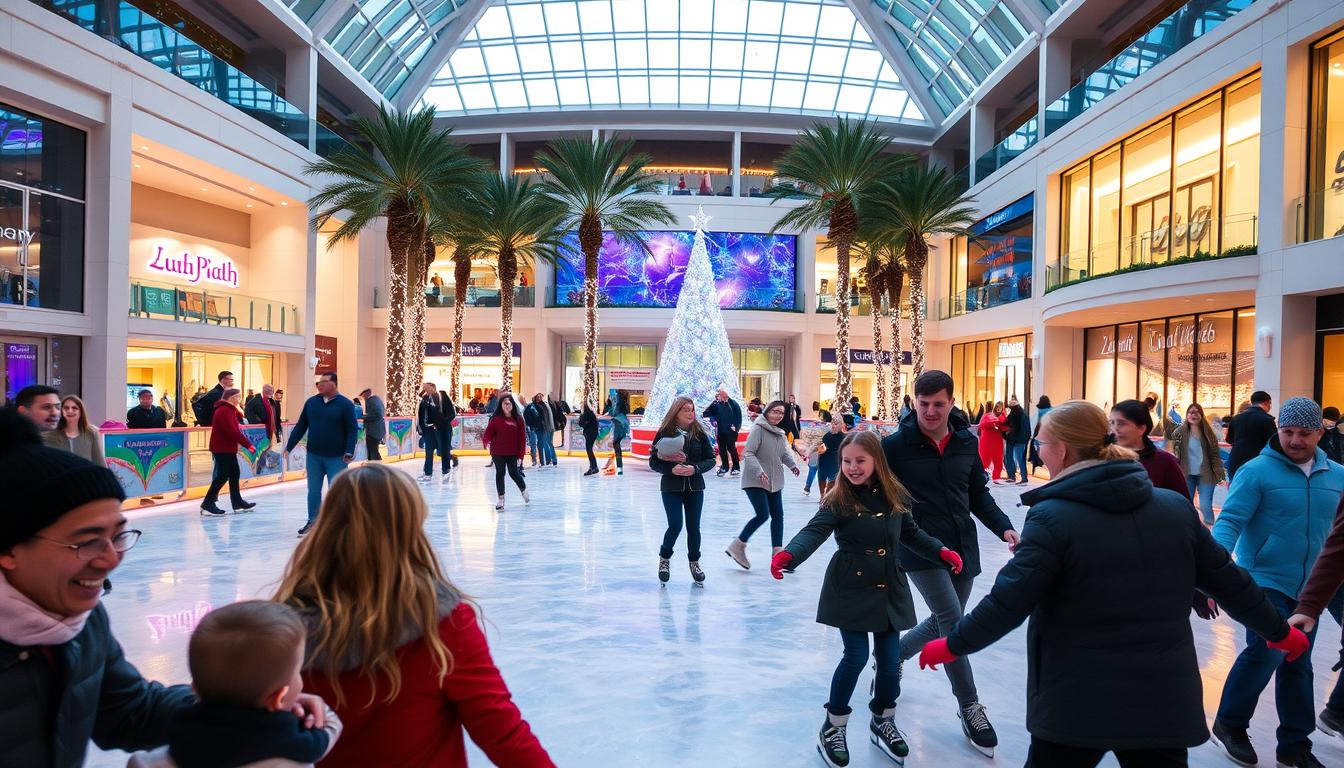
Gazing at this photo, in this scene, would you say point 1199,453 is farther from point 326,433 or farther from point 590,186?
point 590,186

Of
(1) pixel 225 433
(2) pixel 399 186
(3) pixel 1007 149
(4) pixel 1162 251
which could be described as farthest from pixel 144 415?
(3) pixel 1007 149

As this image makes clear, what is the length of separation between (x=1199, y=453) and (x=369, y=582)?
35.2 feet

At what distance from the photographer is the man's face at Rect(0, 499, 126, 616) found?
1.46 m

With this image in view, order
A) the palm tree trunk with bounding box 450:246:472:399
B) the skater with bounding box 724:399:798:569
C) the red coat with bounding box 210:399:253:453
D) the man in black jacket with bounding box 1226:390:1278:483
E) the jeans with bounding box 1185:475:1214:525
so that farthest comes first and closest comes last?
the palm tree trunk with bounding box 450:246:472:399 → the red coat with bounding box 210:399:253:453 → the jeans with bounding box 1185:475:1214:525 → the skater with bounding box 724:399:798:569 → the man in black jacket with bounding box 1226:390:1278:483

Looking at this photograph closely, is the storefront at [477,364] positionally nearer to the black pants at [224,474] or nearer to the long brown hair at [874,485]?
the black pants at [224,474]

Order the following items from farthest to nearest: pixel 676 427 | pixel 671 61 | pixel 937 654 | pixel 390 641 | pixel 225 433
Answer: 1. pixel 671 61
2. pixel 225 433
3. pixel 676 427
4. pixel 937 654
5. pixel 390 641

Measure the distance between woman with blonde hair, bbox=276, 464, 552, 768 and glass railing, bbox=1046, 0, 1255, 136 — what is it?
19.9m

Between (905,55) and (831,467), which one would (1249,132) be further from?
(905,55)

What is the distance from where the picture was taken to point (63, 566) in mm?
1479

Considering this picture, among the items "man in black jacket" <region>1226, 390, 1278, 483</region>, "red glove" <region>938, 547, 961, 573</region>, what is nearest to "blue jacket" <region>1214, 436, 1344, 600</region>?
"red glove" <region>938, 547, 961, 573</region>

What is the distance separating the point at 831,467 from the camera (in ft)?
40.2

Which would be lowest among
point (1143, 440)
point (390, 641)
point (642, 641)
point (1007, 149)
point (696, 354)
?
point (642, 641)

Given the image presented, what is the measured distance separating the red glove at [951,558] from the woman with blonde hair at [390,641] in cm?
258

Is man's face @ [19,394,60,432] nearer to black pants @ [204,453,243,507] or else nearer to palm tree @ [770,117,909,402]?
black pants @ [204,453,243,507]
